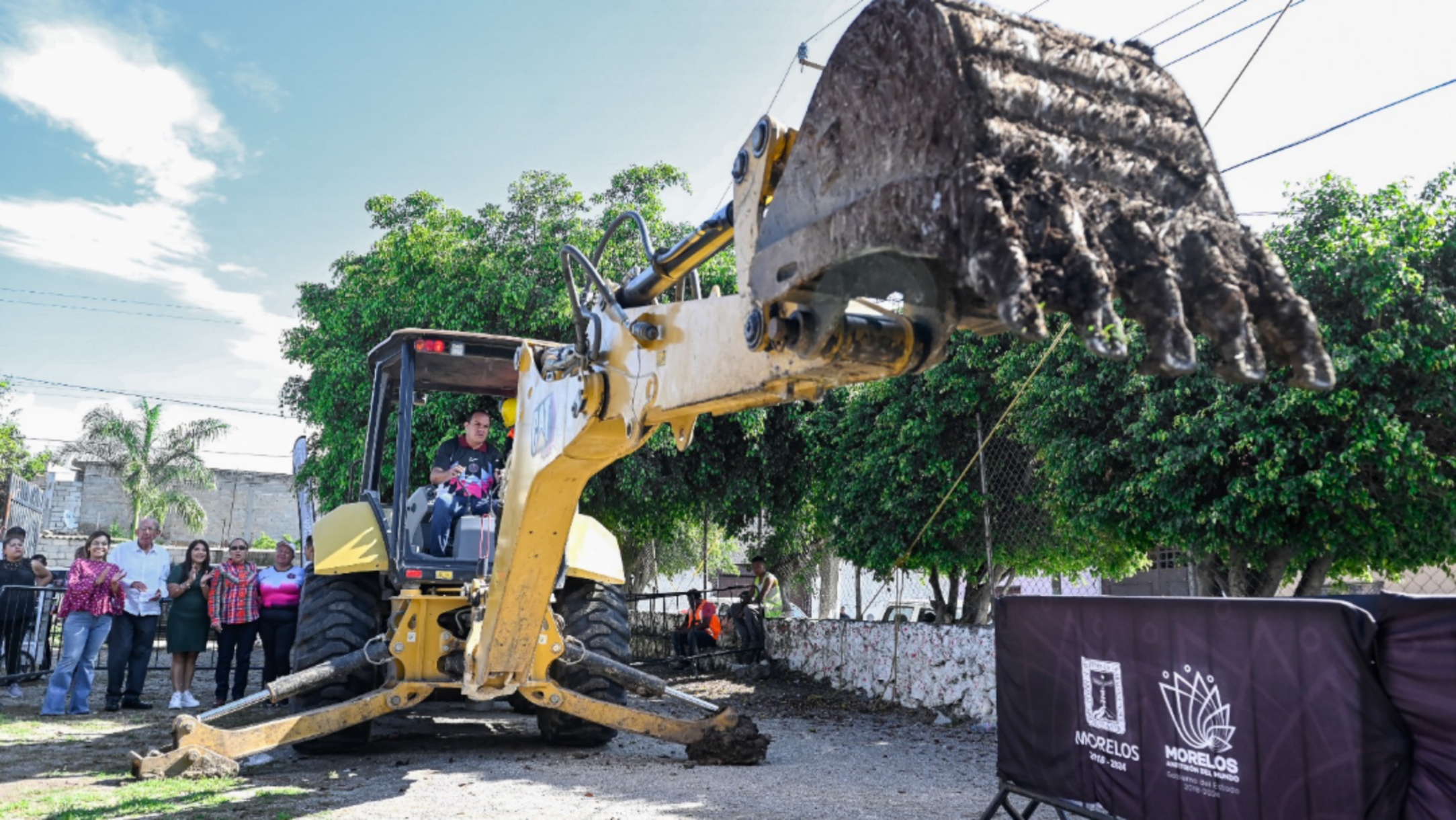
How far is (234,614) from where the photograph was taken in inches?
413

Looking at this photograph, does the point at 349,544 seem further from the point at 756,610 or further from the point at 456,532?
the point at 756,610

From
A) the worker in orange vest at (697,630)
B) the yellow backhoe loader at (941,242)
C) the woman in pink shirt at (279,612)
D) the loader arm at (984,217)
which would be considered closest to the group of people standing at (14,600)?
the woman in pink shirt at (279,612)

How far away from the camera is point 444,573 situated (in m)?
7.02

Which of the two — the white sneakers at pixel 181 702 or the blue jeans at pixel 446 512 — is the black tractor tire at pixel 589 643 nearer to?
the blue jeans at pixel 446 512

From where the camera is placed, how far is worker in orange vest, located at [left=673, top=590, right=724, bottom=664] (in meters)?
15.4

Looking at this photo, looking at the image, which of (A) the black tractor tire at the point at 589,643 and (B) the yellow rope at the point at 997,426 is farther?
(A) the black tractor tire at the point at 589,643

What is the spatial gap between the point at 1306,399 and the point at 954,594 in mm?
6083

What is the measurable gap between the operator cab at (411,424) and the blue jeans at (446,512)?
5 cm

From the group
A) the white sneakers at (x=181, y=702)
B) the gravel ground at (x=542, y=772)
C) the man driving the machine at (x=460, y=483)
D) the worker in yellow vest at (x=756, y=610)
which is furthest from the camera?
the worker in yellow vest at (x=756, y=610)

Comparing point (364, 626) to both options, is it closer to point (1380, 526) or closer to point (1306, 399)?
point (1306, 399)

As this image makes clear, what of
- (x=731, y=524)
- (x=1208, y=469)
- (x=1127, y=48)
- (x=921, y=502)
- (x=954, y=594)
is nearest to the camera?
(x=1127, y=48)

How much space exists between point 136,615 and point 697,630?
7544 mm

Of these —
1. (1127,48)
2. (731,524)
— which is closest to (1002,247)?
(1127,48)

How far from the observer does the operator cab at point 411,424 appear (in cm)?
711
